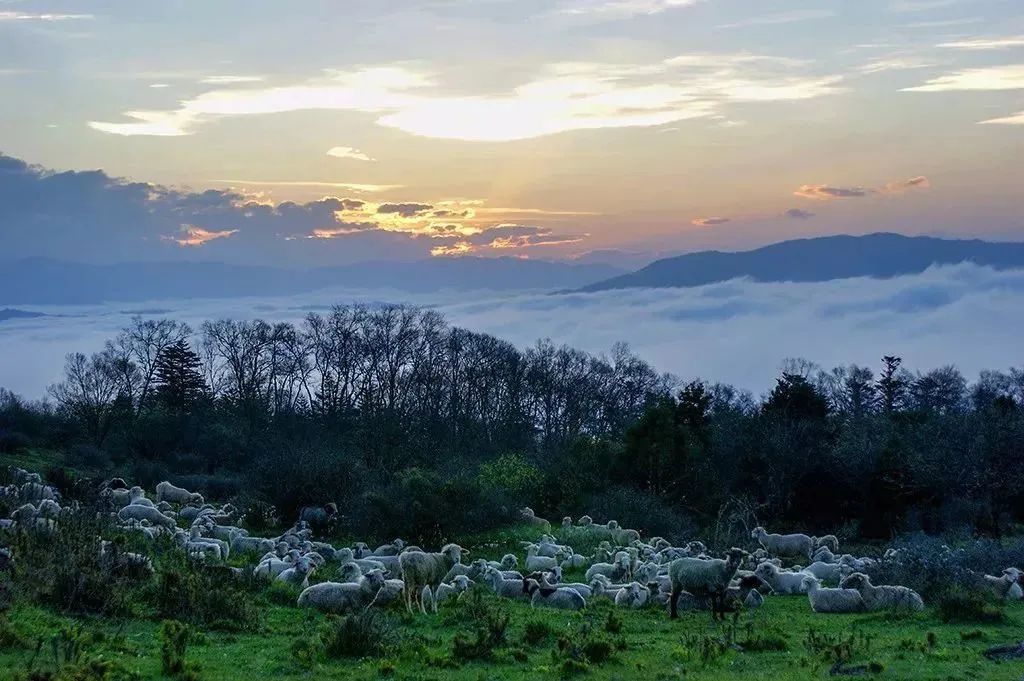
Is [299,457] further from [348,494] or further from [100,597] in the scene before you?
[100,597]

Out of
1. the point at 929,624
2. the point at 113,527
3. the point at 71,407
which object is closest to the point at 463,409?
the point at 71,407

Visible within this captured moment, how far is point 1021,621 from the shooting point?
63.3ft

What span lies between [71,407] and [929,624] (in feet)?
194

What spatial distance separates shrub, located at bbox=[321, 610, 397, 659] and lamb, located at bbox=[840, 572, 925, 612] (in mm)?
10782

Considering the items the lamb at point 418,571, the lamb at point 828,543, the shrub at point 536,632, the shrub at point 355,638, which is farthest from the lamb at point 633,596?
the lamb at point 828,543

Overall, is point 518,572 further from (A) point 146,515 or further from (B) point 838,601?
(A) point 146,515

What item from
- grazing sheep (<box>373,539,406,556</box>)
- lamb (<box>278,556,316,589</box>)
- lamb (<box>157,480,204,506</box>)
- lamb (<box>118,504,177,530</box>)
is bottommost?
lamb (<box>157,480,204,506</box>)

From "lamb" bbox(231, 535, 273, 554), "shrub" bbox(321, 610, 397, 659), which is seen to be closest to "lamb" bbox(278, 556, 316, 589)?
"lamb" bbox(231, 535, 273, 554)

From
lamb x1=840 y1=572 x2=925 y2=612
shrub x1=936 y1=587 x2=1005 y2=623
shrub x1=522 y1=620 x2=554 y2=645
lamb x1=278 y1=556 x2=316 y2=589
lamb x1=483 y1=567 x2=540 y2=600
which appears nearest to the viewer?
shrub x1=522 y1=620 x2=554 y2=645

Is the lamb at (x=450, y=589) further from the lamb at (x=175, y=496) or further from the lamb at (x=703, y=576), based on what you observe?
the lamb at (x=175, y=496)

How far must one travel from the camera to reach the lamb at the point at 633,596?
21.4m

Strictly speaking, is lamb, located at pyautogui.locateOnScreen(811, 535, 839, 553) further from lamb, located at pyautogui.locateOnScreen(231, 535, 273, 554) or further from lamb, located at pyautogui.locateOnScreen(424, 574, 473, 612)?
lamb, located at pyautogui.locateOnScreen(231, 535, 273, 554)

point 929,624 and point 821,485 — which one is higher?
point 929,624

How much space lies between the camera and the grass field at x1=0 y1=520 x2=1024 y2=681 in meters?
13.8
